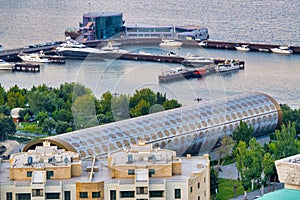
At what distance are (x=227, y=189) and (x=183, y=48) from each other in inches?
495

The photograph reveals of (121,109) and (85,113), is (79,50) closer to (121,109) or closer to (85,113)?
(121,109)

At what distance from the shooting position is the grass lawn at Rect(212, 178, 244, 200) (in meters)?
24.9

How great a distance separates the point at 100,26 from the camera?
49531 millimetres

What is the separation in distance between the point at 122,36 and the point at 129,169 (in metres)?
27.2

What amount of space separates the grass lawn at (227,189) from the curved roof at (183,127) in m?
1.36

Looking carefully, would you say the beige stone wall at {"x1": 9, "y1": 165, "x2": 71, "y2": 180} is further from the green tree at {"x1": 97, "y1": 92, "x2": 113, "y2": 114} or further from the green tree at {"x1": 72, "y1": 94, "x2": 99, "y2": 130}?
the green tree at {"x1": 97, "y1": 92, "x2": 113, "y2": 114}

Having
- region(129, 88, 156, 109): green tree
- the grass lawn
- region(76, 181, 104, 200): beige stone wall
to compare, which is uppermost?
region(76, 181, 104, 200): beige stone wall

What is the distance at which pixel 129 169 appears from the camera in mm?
20891

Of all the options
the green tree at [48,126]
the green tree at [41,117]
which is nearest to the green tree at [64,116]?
the green tree at [41,117]

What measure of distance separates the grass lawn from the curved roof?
136cm

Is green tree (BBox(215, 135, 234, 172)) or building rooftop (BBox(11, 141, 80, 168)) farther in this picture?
green tree (BBox(215, 135, 234, 172))

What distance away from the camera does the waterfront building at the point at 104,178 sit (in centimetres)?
2067

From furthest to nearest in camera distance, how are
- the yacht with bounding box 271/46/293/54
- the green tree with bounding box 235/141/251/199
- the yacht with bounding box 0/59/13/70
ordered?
the yacht with bounding box 271/46/293/54, the yacht with bounding box 0/59/13/70, the green tree with bounding box 235/141/251/199

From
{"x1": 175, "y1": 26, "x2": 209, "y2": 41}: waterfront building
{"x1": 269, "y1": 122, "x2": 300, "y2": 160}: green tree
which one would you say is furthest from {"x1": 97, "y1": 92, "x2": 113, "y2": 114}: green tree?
{"x1": 175, "y1": 26, "x2": 209, "y2": 41}: waterfront building
